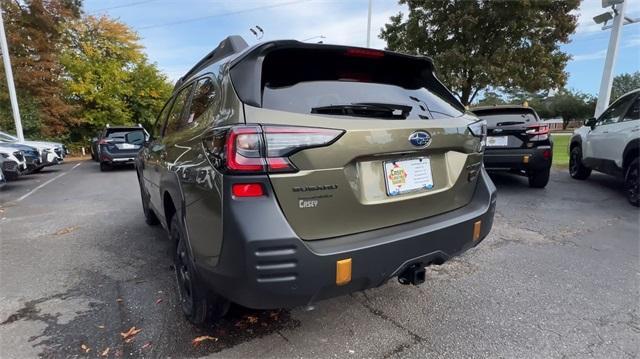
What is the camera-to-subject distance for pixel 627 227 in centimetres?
446

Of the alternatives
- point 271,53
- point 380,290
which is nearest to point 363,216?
point 271,53

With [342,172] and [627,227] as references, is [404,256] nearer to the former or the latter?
[342,172]

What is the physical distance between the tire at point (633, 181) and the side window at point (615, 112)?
969 mm

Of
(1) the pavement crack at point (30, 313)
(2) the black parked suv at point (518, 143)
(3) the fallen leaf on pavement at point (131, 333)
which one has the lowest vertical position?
(1) the pavement crack at point (30, 313)

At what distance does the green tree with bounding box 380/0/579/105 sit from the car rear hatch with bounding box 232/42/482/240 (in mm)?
16862

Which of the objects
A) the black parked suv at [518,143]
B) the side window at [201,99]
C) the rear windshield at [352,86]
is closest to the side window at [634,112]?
the black parked suv at [518,143]

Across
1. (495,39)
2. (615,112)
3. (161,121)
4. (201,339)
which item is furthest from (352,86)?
(495,39)

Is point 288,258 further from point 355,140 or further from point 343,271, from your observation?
point 355,140

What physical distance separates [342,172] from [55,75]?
72.0 ft

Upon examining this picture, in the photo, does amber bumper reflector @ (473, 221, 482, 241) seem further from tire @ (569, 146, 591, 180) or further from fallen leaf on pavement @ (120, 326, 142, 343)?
tire @ (569, 146, 591, 180)

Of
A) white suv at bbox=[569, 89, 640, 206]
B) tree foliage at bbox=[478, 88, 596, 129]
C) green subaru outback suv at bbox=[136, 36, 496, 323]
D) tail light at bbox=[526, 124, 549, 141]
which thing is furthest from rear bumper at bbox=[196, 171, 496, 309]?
tree foliage at bbox=[478, 88, 596, 129]

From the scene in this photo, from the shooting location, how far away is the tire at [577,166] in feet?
24.0

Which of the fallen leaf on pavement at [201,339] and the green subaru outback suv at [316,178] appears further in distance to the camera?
the fallen leaf on pavement at [201,339]

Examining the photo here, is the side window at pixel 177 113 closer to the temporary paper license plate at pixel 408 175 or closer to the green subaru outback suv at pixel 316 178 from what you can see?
the green subaru outback suv at pixel 316 178
